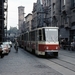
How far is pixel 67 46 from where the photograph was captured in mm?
41875

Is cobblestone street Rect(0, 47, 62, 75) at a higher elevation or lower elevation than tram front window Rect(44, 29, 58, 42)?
lower

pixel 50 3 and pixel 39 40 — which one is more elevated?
pixel 50 3

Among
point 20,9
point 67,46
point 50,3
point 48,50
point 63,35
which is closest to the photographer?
point 48,50

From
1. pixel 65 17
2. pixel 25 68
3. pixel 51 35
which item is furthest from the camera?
pixel 65 17

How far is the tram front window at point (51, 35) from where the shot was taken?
77.0 feet

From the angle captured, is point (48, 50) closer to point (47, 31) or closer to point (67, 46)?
point (47, 31)

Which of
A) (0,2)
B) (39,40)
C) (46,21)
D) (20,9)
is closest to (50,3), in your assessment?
(46,21)

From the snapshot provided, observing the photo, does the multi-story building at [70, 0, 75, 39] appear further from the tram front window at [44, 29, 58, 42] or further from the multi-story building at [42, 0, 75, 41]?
the tram front window at [44, 29, 58, 42]

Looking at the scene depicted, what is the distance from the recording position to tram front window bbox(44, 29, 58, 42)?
2347 cm

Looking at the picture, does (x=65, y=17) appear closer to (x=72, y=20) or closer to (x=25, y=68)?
(x=72, y=20)

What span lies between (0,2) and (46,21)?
2191cm

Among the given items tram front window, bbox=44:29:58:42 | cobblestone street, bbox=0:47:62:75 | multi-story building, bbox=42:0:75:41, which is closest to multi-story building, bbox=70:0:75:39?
multi-story building, bbox=42:0:75:41

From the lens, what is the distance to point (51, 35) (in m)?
23.6

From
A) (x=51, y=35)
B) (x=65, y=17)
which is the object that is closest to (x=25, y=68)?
(x=51, y=35)
